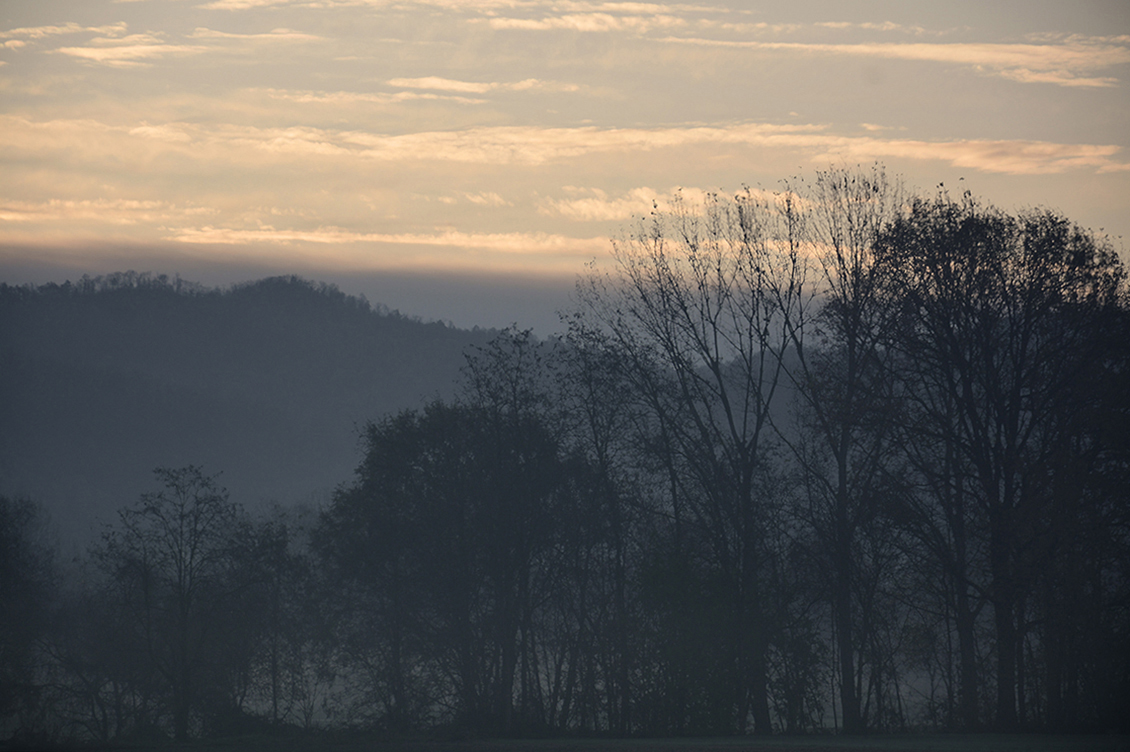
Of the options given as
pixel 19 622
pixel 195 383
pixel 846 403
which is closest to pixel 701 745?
pixel 846 403

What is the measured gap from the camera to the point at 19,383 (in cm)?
14625

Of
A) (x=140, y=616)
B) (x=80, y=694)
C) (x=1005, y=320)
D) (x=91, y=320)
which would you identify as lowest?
(x=80, y=694)

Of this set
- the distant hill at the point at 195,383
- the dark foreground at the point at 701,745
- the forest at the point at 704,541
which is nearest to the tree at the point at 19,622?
the forest at the point at 704,541

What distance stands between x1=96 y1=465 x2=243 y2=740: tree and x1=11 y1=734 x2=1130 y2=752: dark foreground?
12575 mm

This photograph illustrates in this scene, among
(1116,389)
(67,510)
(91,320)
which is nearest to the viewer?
(1116,389)

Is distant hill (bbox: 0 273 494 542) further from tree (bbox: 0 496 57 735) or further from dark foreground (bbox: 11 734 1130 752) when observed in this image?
dark foreground (bbox: 11 734 1130 752)

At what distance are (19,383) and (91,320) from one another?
33.8 m

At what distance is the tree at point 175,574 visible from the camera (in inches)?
1462

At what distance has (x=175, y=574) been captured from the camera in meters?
38.8

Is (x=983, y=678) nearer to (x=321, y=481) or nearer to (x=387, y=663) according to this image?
(x=387, y=663)

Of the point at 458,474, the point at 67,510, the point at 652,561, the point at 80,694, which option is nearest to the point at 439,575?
the point at 458,474

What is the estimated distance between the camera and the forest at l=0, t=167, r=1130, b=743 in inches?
1018

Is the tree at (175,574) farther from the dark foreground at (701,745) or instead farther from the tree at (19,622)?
the dark foreground at (701,745)

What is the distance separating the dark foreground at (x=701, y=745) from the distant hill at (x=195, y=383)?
95.3 m
